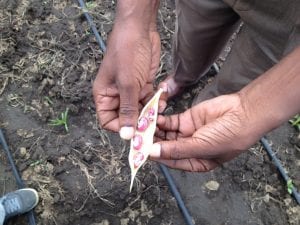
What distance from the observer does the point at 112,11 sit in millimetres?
2500

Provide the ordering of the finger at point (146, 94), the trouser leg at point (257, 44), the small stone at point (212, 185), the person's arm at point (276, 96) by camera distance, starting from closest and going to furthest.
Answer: the person's arm at point (276, 96) < the trouser leg at point (257, 44) < the finger at point (146, 94) < the small stone at point (212, 185)

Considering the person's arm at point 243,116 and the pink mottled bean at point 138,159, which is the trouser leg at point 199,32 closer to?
the person's arm at point 243,116

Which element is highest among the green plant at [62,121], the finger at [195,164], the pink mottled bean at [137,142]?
the pink mottled bean at [137,142]

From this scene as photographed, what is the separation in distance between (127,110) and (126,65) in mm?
142

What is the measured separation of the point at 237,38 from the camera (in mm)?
1526

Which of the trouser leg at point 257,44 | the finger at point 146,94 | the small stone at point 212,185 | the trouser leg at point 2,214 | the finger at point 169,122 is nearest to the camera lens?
the trouser leg at point 257,44

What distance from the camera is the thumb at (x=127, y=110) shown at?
1199mm

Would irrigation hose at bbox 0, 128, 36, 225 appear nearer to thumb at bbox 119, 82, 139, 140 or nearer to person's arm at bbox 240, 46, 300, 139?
thumb at bbox 119, 82, 139, 140

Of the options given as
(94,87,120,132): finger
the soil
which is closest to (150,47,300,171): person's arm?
(94,87,120,132): finger

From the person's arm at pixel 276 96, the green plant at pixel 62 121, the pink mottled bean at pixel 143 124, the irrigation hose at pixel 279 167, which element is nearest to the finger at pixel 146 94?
the pink mottled bean at pixel 143 124

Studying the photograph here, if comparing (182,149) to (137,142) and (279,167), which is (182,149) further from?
(279,167)

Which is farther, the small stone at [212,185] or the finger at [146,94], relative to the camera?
the small stone at [212,185]

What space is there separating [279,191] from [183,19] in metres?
1.07

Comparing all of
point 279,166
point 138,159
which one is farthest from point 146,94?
point 279,166
